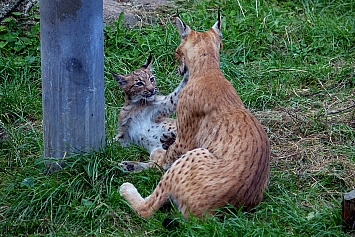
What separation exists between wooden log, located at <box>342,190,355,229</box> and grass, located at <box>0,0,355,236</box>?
0.18 feet

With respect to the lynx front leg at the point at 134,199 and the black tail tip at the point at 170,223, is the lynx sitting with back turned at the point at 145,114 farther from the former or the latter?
the black tail tip at the point at 170,223

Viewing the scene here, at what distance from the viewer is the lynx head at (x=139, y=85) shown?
5891mm

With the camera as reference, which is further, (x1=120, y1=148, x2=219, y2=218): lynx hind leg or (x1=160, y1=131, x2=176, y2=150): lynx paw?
(x1=160, y1=131, x2=176, y2=150): lynx paw

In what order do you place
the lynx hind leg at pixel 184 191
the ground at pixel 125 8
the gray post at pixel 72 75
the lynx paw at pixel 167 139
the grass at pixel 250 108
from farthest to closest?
1. the ground at pixel 125 8
2. the lynx paw at pixel 167 139
3. the gray post at pixel 72 75
4. the grass at pixel 250 108
5. the lynx hind leg at pixel 184 191

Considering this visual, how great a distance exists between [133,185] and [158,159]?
1.75ft

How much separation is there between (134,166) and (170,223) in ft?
3.67

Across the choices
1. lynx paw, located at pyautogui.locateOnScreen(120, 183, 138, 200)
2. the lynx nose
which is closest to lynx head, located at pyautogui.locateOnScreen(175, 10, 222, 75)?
the lynx nose

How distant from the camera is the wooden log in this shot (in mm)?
4055

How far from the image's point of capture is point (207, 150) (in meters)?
4.57

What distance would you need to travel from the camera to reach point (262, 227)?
4070 mm

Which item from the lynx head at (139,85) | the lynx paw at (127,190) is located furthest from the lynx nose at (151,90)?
the lynx paw at (127,190)

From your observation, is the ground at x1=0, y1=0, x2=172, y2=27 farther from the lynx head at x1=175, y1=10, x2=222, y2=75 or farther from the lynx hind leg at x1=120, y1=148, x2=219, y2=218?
the lynx hind leg at x1=120, y1=148, x2=219, y2=218

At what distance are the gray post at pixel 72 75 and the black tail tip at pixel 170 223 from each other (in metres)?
1.04

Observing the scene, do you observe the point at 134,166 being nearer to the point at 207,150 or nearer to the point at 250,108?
the point at 207,150
